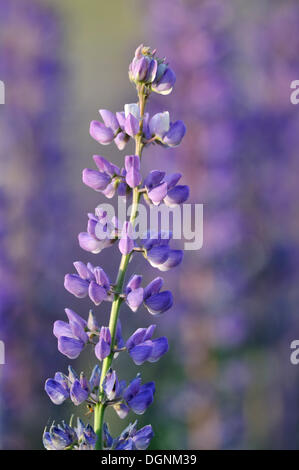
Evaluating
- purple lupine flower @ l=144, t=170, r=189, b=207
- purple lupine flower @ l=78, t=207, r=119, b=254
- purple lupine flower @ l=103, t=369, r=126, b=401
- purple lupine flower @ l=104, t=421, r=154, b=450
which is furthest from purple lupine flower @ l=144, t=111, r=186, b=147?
purple lupine flower @ l=104, t=421, r=154, b=450

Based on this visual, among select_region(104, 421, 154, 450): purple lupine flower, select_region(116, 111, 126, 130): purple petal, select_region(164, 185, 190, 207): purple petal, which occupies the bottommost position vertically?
select_region(104, 421, 154, 450): purple lupine flower

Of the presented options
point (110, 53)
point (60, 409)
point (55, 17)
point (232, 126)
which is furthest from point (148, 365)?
point (110, 53)

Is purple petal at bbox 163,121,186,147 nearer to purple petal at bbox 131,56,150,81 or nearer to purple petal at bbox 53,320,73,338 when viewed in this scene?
purple petal at bbox 131,56,150,81

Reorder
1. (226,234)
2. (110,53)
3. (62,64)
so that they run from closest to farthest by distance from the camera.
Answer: (226,234), (62,64), (110,53)

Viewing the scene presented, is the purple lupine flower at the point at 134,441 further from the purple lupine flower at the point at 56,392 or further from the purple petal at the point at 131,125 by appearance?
the purple petal at the point at 131,125

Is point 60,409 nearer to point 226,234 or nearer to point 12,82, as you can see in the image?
point 226,234

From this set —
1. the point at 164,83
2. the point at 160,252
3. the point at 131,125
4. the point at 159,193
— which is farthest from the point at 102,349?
the point at 164,83

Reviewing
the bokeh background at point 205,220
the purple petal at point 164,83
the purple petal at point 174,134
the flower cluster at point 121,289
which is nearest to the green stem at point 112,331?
the flower cluster at point 121,289
